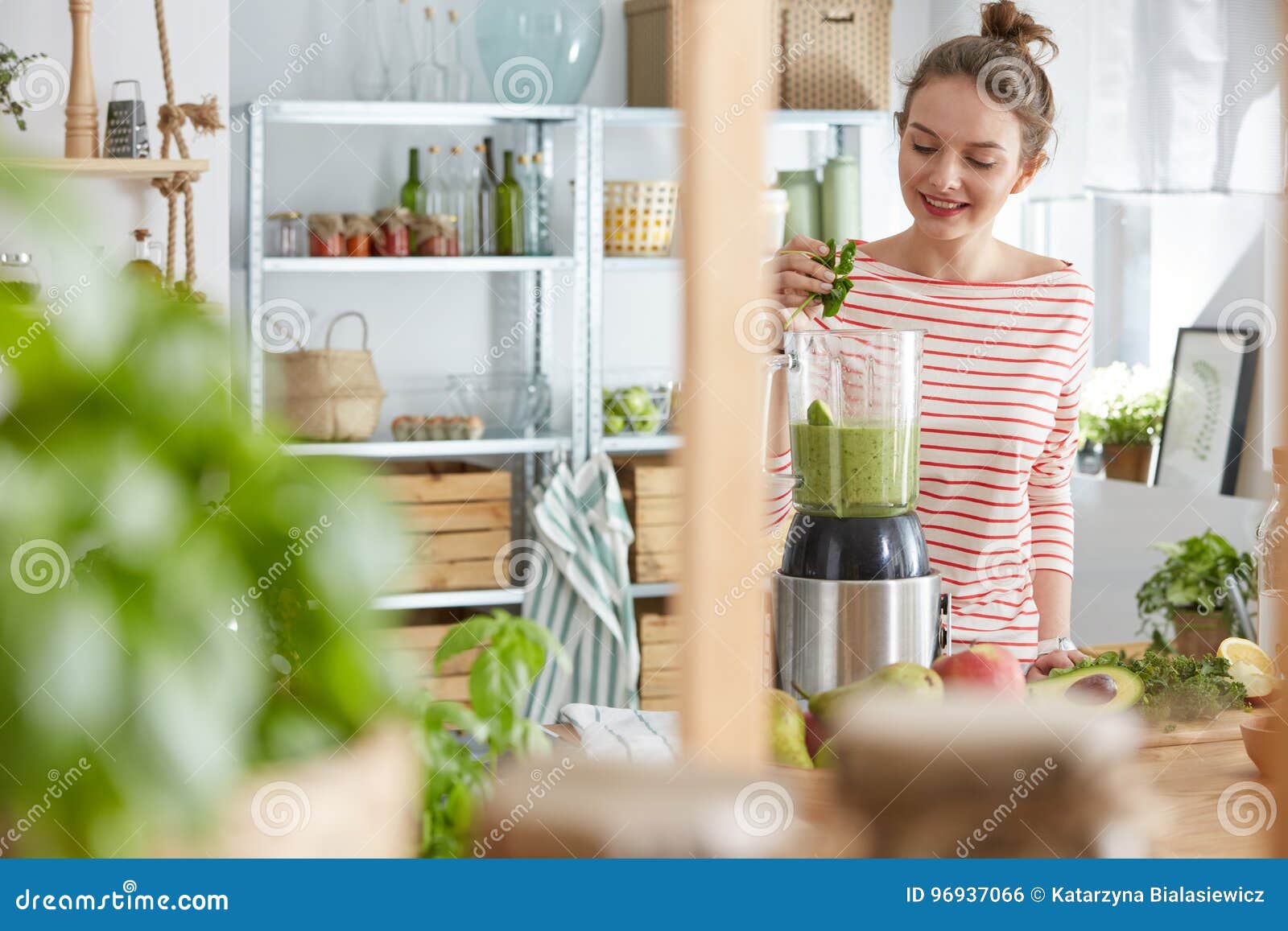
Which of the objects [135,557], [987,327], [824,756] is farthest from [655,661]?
[135,557]

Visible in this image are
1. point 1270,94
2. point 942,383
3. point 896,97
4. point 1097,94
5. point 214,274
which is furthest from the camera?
point 896,97

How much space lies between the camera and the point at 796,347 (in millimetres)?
966

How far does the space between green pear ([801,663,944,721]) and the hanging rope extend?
1591mm

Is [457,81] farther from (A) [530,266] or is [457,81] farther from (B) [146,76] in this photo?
(B) [146,76]

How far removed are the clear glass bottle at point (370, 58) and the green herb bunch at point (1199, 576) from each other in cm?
191

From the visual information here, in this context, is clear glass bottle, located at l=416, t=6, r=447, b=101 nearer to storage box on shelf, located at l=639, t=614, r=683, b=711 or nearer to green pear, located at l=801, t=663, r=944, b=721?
storage box on shelf, located at l=639, t=614, r=683, b=711

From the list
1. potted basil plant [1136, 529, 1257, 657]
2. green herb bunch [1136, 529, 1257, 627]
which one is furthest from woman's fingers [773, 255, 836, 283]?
green herb bunch [1136, 529, 1257, 627]

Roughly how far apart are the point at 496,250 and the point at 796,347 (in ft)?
7.18

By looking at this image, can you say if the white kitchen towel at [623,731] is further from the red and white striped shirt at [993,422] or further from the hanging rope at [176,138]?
the hanging rope at [176,138]

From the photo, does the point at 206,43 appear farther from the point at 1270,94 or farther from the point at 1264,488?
the point at 1264,488

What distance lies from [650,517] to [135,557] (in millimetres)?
2746

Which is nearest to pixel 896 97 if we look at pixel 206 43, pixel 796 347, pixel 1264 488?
pixel 1264 488

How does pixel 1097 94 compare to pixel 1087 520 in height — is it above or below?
above

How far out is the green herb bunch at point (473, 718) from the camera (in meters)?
0.45
